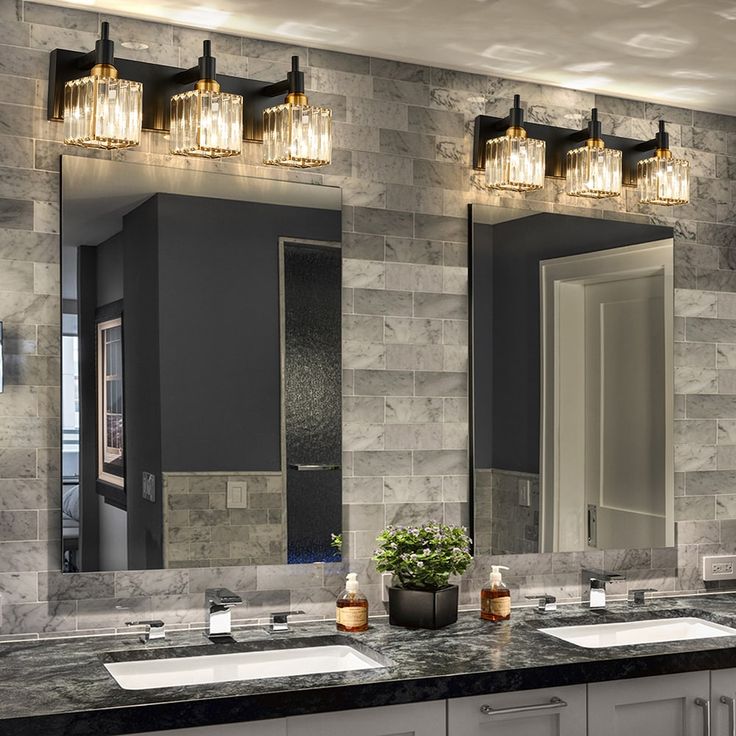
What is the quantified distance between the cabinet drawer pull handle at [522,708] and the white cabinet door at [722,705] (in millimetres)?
470

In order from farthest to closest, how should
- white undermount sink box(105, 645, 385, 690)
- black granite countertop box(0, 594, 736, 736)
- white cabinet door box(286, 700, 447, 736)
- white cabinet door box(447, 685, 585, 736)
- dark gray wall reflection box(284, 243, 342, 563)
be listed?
1. dark gray wall reflection box(284, 243, 342, 563)
2. white undermount sink box(105, 645, 385, 690)
3. white cabinet door box(447, 685, 585, 736)
4. white cabinet door box(286, 700, 447, 736)
5. black granite countertop box(0, 594, 736, 736)

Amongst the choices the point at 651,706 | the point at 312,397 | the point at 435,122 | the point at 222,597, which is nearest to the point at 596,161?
the point at 435,122

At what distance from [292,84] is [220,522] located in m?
1.25

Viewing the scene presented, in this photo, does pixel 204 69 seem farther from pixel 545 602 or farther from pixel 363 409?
pixel 545 602

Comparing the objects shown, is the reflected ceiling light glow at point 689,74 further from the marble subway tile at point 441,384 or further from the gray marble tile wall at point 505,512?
the gray marble tile wall at point 505,512

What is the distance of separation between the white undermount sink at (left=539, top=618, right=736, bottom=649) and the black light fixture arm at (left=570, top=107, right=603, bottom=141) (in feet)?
5.07

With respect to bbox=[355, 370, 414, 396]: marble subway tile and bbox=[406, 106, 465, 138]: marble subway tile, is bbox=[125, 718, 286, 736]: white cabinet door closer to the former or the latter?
bbox=[355, 370, 414, 396]: marble subway tile

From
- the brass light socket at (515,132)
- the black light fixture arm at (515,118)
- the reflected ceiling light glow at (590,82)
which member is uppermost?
the reflected ceiling light glow at (590,82)

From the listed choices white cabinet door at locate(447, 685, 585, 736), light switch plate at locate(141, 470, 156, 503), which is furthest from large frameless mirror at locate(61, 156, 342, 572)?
white cabinet door at locate(447, 685, 585, 736)

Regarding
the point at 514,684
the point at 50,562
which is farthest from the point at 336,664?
the point at 50,562

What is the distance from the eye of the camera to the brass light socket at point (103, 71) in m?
2.59

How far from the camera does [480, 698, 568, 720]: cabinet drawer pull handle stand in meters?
2.39

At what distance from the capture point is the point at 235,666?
2.61 meters

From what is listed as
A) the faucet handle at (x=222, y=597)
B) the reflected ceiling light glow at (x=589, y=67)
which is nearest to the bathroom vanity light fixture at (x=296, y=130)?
the reflected ceiling light glow at (x=589, y=67)
